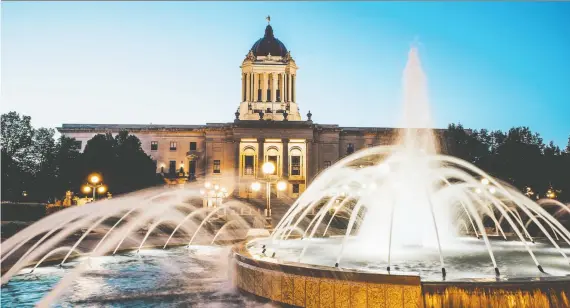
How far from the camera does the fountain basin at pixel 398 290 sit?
7066mm

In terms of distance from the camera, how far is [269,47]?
79.3 meters

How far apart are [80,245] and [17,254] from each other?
321 centimetres

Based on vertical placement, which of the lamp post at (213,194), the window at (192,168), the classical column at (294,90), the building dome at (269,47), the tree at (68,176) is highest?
the building dome at (269,47)

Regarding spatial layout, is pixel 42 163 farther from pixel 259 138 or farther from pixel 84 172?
pixel 259 138

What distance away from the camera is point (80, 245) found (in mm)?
17516

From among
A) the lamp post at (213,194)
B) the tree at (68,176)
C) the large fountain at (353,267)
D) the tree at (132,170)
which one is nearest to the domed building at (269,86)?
the tree at (132,170)

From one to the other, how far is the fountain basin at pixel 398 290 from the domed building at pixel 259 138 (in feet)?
174

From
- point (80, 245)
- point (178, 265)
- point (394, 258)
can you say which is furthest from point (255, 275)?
point (80, 245)

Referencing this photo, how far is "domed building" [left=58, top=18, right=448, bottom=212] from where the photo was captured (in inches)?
2596

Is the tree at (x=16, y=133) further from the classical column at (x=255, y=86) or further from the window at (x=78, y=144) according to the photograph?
the classical column at (x=255, y=86)

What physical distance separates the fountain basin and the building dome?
72934mm

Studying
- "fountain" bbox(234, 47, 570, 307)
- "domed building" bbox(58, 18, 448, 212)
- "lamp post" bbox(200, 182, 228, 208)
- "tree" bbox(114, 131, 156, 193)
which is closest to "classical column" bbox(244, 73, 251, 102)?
"domed building" bbox(58, 18, 448, 212)

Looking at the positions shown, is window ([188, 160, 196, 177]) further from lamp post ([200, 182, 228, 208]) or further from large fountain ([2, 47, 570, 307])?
large fountain ([2, 47, 570, 307])

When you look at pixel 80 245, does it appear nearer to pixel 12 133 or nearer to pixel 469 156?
pixel 469 156
